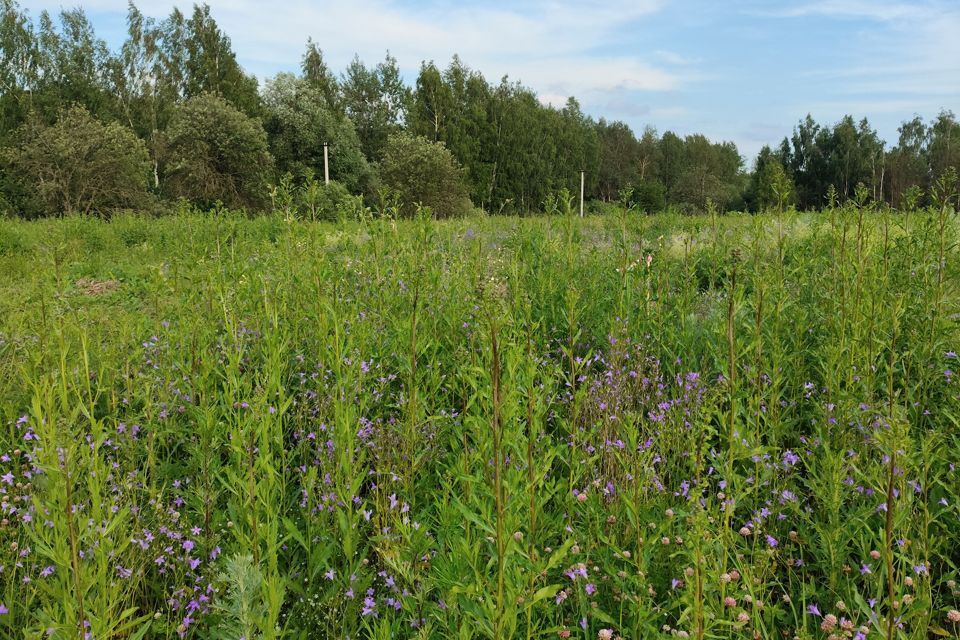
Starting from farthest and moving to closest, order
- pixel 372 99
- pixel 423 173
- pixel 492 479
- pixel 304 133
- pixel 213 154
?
pixel 372 99 → pixel 304 133 → pixel 423 173 → pixel 213 154 → pixel 492 479

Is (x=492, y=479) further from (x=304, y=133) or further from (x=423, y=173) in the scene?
(x=304, y=133)

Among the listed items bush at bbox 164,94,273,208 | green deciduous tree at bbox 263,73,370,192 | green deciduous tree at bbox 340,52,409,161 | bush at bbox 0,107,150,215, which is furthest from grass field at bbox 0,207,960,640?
green deciduous tree at bbox 340,52,409,161

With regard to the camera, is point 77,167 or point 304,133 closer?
point 77,167

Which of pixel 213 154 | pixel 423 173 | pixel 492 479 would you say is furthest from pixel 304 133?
pixel 492 479

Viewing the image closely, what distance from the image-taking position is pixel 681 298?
163 inches

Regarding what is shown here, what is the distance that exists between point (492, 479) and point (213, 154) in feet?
118

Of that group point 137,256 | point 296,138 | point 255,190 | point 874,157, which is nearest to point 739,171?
point 874,157

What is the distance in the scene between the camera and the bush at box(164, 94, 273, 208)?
32.5 metres

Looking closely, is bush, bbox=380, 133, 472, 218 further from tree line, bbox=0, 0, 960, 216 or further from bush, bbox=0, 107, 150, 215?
bush, bbox=0, 107, 150, 215

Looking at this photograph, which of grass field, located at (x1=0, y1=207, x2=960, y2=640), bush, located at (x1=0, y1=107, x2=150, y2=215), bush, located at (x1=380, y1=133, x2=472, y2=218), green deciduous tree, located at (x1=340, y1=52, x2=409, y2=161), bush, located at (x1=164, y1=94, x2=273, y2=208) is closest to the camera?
grass field, located at (x1=0, y1=207, x2=960, y2=640)

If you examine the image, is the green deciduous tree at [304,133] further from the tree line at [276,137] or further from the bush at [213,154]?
the bush at [213,154]

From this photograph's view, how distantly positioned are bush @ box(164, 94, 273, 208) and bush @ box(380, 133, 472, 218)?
8858 millimetres

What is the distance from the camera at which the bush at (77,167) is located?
31391 mm

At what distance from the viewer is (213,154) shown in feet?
110
